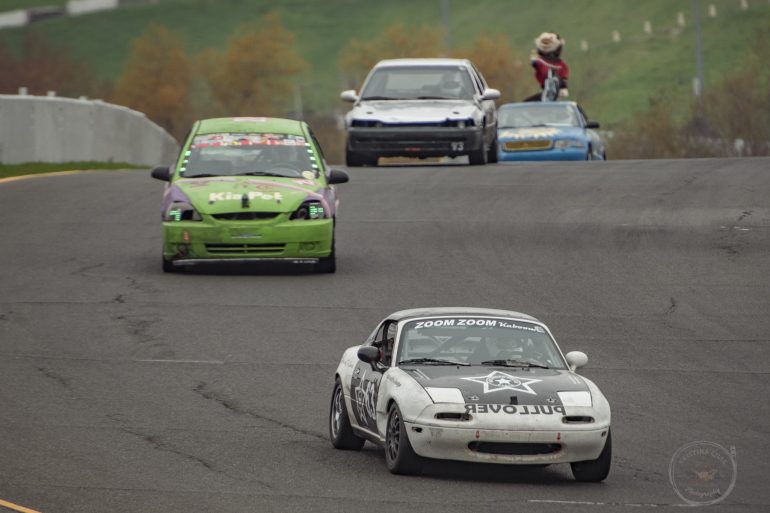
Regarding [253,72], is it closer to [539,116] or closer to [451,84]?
[539,116]

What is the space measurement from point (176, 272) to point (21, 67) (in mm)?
83952

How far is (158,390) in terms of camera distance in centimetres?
1297

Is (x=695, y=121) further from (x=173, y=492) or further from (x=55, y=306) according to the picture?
(x=173, y=492)

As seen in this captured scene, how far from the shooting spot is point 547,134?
31.2 metres

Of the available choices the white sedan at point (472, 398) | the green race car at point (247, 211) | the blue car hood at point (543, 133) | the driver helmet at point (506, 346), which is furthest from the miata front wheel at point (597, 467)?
the blue car hood at point (543, 133)

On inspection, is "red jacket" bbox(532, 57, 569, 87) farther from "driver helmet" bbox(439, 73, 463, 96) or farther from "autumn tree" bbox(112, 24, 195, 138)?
"autumn tree" bbox(112, 24, 195, 138)

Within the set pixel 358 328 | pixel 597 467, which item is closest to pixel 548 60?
pixel 358 328

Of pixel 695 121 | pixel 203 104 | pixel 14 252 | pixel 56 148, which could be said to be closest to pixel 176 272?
pixel 14 252

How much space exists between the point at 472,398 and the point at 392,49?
10338 cm

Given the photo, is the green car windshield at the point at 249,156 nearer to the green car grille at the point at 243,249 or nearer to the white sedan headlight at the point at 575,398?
the green car grille at the point at 243,249

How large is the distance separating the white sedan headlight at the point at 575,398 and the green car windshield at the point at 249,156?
9.56m

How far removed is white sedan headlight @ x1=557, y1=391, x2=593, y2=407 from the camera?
10086mm

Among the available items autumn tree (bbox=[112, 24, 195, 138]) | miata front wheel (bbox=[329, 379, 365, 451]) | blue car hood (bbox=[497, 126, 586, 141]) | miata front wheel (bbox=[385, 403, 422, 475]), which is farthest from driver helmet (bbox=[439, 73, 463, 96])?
autumn tree (bbox=[112, 24, 195, 138])

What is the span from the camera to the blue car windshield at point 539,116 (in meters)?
31.4
